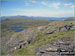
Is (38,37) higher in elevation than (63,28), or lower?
lower

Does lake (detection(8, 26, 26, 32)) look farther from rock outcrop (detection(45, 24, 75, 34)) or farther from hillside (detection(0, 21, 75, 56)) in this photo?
rock outcrop (detection(45, 24, 75, 34))

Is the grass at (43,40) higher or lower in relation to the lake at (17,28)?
lower

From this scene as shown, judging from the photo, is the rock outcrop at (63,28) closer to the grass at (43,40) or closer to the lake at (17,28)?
the grass at (43,40)

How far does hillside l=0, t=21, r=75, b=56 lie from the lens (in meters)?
2.62

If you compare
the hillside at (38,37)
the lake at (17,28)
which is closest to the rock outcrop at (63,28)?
the hillside at (38,37)

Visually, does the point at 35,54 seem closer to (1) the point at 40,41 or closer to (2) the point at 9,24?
(1) the point at 40,41

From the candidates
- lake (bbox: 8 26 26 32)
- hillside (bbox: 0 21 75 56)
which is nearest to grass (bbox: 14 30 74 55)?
hillside (bbox: 0 21 75 56)

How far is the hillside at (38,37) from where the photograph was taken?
8.61ft

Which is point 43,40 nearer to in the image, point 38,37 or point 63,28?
point 38,37

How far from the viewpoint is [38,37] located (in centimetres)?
273

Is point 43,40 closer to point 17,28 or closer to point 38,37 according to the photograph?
point 38,37

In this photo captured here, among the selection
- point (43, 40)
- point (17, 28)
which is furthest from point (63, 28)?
point (17, 28)

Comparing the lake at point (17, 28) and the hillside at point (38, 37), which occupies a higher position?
the lake at point (17, 28)

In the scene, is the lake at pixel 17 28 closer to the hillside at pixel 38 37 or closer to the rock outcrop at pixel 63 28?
the hillside at pixel 38 37
